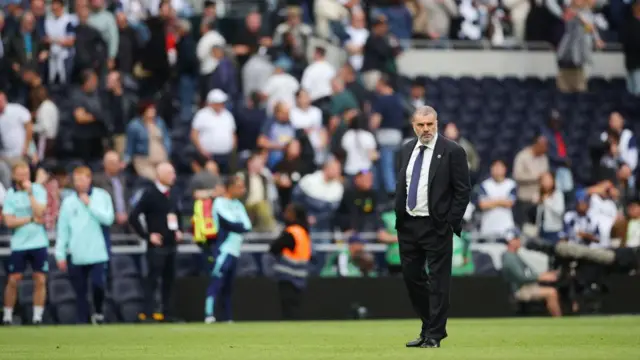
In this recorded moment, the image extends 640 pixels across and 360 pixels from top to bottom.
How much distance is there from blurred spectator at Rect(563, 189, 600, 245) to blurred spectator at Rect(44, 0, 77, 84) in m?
7.97

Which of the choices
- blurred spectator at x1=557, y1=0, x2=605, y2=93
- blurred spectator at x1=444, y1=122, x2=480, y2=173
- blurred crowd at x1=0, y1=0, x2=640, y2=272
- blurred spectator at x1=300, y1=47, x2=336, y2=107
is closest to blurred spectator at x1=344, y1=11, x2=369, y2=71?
blurred crowd at x1=0, y1=0, x2=640, y2=272

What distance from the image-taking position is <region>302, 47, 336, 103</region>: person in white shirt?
91.5ft

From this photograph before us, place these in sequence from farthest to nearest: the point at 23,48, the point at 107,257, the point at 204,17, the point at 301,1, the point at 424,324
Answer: the point at 301,1
the point at 204,17
the point at 23,48
the point at 107,257
the point at 424,324

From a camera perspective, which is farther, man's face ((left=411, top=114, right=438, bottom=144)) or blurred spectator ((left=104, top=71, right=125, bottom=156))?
blurred spectator ((left=104, top=71, right=125, bottom=156))

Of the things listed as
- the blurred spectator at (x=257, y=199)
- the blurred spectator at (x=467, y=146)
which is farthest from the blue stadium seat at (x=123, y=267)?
the blurred spectator at (x=467, y=146)

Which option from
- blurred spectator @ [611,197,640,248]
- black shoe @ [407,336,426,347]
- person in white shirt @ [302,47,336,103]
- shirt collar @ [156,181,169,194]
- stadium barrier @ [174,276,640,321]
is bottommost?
stadium barrier @ [174,276,640,321]

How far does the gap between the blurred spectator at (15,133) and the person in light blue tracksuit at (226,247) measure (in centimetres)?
380

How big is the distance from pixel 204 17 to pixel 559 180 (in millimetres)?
6356

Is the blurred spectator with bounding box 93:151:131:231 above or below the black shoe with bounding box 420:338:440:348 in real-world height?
above

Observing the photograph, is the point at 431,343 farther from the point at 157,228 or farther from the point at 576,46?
the point at 576,46

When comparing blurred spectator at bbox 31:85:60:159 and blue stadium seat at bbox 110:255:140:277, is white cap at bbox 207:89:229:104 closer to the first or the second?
blurred spectator at bbox 31:85:60:159

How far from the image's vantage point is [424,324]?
48.6 ft

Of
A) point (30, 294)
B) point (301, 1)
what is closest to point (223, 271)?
point (30, 294)

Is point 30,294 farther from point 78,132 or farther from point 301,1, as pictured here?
point 301,1
